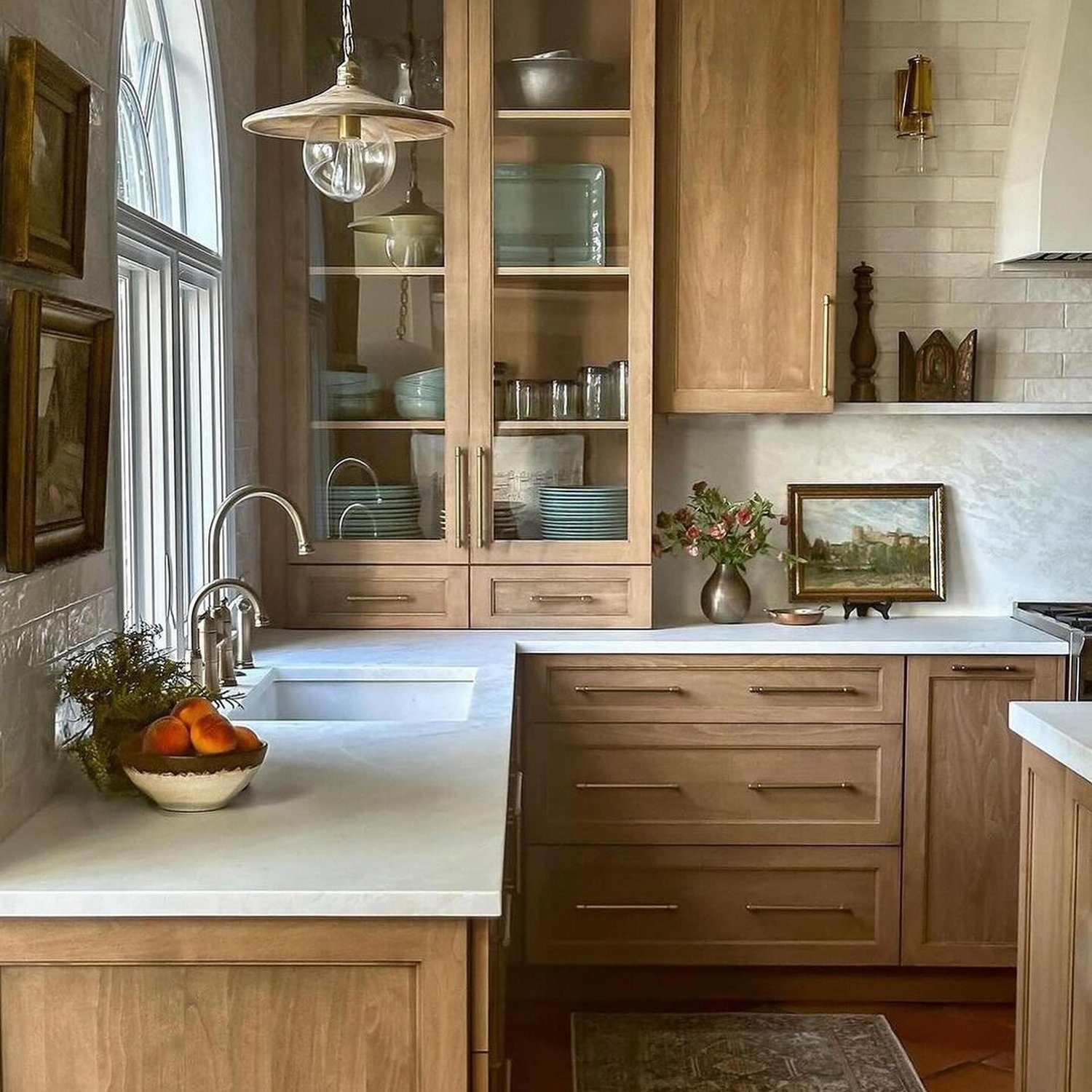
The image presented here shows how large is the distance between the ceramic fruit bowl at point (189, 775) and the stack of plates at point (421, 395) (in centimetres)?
173

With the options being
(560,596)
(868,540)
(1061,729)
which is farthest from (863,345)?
(1061,729)

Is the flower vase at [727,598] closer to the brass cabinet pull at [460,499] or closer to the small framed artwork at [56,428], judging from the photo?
the brass cabinet pull at [460,499]

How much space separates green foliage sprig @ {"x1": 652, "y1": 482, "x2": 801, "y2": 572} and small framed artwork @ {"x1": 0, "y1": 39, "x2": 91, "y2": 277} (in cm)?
197

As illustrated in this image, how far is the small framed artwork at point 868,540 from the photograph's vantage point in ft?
13.0

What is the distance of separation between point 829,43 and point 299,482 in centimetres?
172

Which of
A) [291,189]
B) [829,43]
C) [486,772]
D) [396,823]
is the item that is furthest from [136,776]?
[829,43]

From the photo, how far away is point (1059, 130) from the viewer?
363cm

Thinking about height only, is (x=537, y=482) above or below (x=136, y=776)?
above

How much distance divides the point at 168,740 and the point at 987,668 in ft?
7.19

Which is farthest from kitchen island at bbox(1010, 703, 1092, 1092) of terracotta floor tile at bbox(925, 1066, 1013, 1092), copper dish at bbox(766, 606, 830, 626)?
copper dish at bbox(766, 606, 830, 626)

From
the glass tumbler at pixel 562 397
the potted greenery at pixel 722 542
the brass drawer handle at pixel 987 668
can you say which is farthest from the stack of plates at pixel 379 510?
the brass drawer handle at pixel 987 668

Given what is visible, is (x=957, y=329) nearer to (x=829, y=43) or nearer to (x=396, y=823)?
(x=829, y=43)

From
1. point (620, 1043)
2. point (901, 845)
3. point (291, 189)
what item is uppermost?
point (291, 189)

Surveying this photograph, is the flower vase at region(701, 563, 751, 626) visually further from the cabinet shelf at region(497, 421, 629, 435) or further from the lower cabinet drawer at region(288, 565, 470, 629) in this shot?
the lower cabinet drawer at region(288, 565, 470, 629)
